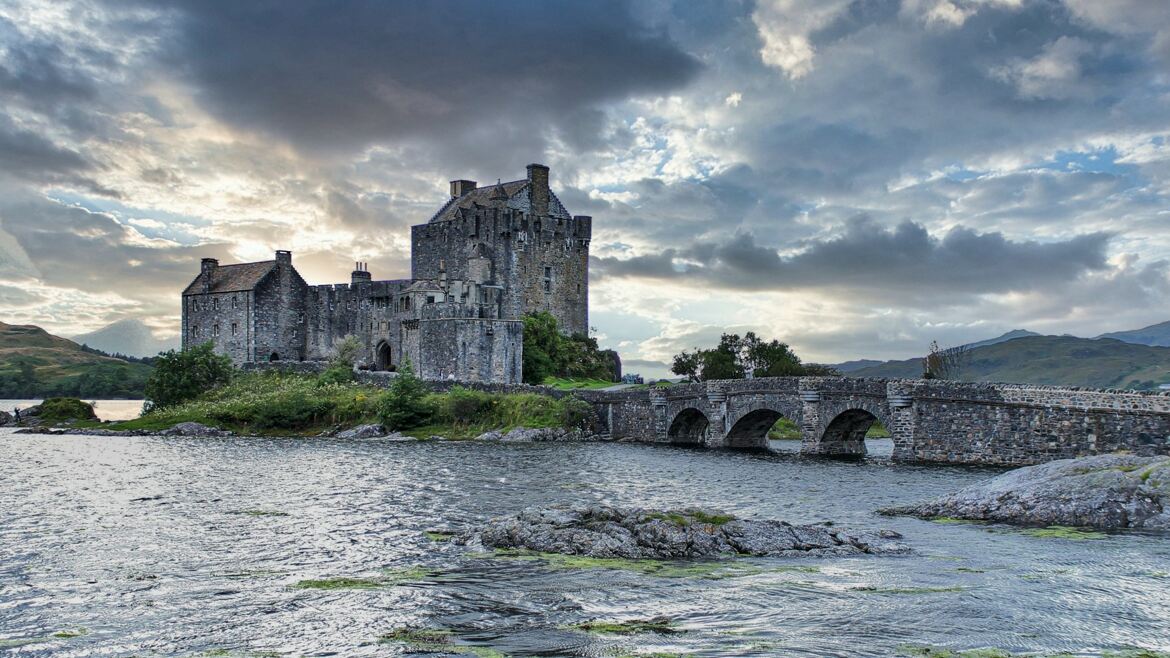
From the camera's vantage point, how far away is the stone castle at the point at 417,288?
3332 inches

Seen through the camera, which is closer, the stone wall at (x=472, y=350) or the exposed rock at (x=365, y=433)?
the exposed rock at (x=365, y=433)

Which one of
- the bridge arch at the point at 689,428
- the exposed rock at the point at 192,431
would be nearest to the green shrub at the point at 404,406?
the exposed rock at the point at 192,431

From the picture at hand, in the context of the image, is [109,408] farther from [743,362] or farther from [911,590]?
[911,590]

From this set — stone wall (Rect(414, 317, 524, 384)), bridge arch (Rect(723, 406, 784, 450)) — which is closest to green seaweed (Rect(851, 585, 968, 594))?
bridge arch (Rect(723, 406, 784, 450))

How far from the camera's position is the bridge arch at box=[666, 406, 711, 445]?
57688 millimetres

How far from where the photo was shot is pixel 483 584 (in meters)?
15.8

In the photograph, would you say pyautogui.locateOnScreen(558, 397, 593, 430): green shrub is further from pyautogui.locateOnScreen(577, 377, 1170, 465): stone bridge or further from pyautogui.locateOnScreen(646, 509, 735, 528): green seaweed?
pyautogui.locateOnScreen(646, 509, 735, 528): green seaweed

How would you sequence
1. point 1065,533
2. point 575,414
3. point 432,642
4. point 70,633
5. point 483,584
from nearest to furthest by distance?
point 432,642, point 70,633, point 483,584, point 1065,533, point 575,414

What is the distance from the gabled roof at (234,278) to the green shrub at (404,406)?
2952cm

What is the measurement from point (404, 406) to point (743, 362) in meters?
33.0

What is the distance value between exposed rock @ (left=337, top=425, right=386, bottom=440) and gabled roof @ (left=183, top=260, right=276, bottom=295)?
29.3 meters

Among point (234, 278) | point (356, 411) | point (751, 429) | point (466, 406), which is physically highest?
point (234, 278)

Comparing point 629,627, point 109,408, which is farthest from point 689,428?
point 109,408

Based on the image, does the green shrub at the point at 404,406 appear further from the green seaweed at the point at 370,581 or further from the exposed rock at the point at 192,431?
the green seaweed at the point at 370,581
